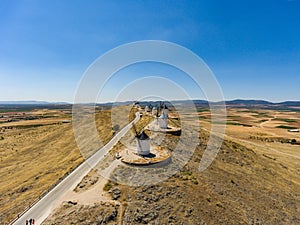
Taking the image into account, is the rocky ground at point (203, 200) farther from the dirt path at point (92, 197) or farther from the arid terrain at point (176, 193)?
the dirt path at point (92, 197)

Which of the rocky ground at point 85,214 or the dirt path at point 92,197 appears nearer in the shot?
the rocky ground at point 85,214

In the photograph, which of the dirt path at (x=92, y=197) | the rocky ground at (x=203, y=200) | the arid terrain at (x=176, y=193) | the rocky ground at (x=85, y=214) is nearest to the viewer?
the rocky ground at (x=85, y=214)

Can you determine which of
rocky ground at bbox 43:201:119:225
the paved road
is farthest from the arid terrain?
the paved road

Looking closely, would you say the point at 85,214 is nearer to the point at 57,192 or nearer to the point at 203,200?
the point at 57,192

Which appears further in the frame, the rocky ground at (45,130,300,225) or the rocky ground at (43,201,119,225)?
the rocky ground at (45,130,300,225)

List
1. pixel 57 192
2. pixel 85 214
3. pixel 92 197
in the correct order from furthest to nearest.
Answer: pixel 57 192 < pixel 92 197 < pixel 85 214

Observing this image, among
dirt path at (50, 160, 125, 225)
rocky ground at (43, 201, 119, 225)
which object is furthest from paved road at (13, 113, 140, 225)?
rocky ground at (43, 201, 119, 225)

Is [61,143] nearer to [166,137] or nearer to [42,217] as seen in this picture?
[166,137]

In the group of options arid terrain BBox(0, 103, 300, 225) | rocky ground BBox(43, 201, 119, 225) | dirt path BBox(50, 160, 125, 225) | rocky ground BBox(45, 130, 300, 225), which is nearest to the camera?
rocky ground BBox(43, 201, 119, 225)

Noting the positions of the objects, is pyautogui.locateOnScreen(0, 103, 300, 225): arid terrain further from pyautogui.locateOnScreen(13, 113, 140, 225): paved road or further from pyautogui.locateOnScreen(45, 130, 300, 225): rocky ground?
pyautogui.locateOnScreen(13, 113, 140, 225): paved road

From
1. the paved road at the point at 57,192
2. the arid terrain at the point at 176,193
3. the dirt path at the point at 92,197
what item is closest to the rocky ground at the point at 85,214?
the arid terrain at the point at 176,193

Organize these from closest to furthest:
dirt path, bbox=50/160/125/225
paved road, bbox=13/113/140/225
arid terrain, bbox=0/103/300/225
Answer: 1. arid terrain, bbox=0/103/300/225
2. paved road, bbox=13/113/140/225
3. dirt path, bbox=50/160/125/225

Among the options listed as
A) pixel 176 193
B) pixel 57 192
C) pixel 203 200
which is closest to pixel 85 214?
pixel 57 192
